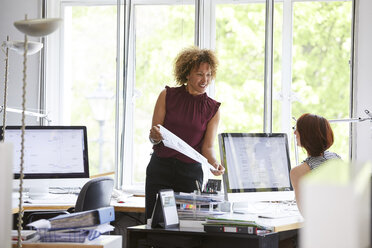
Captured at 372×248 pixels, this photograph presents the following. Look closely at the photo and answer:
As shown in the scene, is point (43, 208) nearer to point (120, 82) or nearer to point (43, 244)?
point (120, 82)

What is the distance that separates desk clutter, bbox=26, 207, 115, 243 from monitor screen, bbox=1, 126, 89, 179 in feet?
6.57

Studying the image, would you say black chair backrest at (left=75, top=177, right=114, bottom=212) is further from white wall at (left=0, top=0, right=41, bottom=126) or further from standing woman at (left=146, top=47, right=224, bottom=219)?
white wall at (left=0, top=0, right=41, bottom=126)

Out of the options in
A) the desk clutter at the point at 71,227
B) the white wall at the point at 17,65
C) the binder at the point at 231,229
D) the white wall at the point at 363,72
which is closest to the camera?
the desk clutter at the point at 71,227

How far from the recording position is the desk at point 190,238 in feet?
8.66

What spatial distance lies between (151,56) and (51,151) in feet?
4.28

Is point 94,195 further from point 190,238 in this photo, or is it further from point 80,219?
point 80,219

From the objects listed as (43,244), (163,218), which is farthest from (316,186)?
(163,218)

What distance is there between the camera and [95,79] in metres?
8.02

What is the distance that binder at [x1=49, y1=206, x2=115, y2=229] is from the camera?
197 centimetres

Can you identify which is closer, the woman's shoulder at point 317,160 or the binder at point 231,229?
the binder at point 231,229

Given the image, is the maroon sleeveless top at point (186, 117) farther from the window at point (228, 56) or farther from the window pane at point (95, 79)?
the window pane at point (95, 79)

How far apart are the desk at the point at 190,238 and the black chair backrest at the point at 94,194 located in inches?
25.4

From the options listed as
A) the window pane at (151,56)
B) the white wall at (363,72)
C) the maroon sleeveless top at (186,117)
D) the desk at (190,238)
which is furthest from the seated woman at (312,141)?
the window pane at (151,56)

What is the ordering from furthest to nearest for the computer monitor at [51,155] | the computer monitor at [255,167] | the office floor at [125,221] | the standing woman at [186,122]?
1. the office floor at [125,221]
2. the computer monitor at [51,155]
3. the standing woman at [186,122]
4. the computer monitor at [255,167]
